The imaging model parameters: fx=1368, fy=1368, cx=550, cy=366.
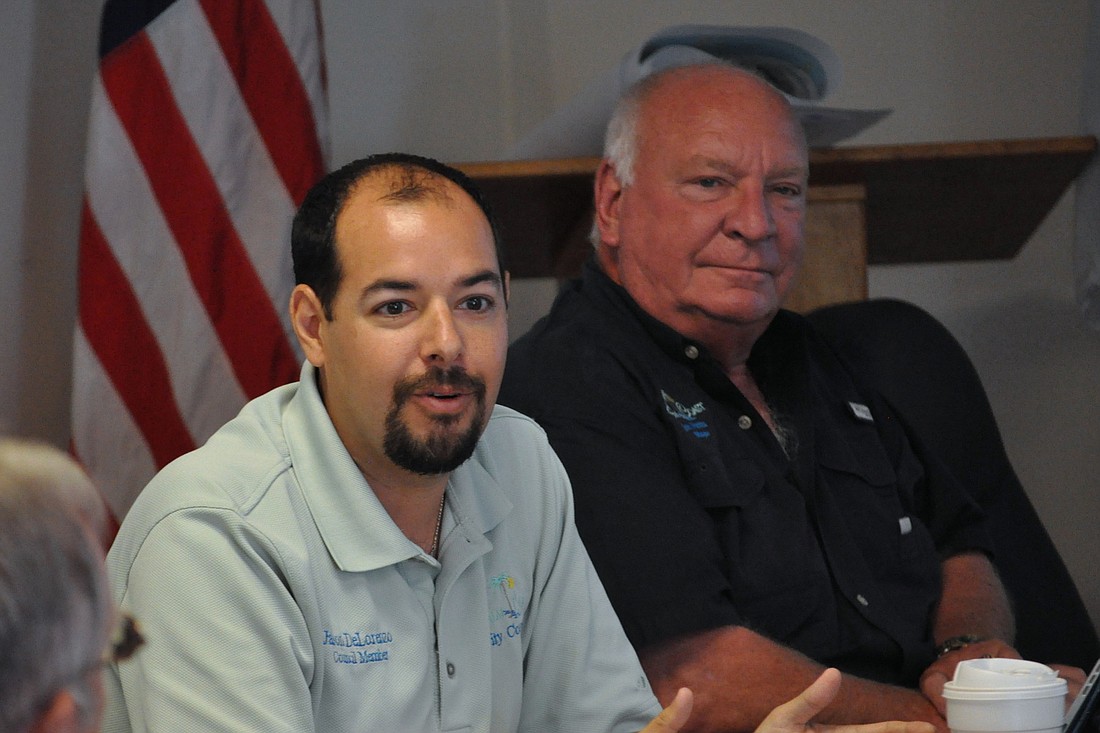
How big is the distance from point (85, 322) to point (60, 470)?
1.85m

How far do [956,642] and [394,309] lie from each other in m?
1.06

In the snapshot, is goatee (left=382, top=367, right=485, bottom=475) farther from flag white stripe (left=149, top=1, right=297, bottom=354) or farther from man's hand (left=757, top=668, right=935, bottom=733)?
flag white stripe (left=149, top=1, right=297, bottom=354)

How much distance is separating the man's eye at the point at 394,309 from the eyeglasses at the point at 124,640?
725 millimetres

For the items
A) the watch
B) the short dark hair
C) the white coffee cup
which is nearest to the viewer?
the white coffee cup

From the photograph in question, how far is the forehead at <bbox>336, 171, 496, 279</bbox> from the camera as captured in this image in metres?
1.39

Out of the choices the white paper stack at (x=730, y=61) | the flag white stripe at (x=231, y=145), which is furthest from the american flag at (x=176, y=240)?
the white paper stack at (x=730, y=61)

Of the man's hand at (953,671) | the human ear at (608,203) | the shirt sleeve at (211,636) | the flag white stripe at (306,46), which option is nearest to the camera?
the shirt sleeve at (211,636)

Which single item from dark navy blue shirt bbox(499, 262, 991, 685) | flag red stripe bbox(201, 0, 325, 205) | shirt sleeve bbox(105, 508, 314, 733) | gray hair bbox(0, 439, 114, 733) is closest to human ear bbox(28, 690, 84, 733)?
gray hair bbox(0, 439, 114, 733)

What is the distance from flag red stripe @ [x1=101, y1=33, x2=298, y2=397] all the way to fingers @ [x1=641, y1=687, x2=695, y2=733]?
1268mm

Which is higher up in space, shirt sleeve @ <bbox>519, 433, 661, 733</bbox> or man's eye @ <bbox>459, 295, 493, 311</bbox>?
man's eye @ <bbox>459, 295, 493, 311</bbox>

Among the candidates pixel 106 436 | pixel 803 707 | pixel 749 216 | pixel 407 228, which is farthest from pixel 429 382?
pixel 106 436

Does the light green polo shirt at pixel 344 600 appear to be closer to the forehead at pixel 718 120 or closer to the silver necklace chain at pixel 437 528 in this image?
the silver necklace chain at pixel 437 528

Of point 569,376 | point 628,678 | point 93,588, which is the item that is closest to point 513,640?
point 628,678

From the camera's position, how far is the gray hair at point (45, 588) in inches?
23.6
